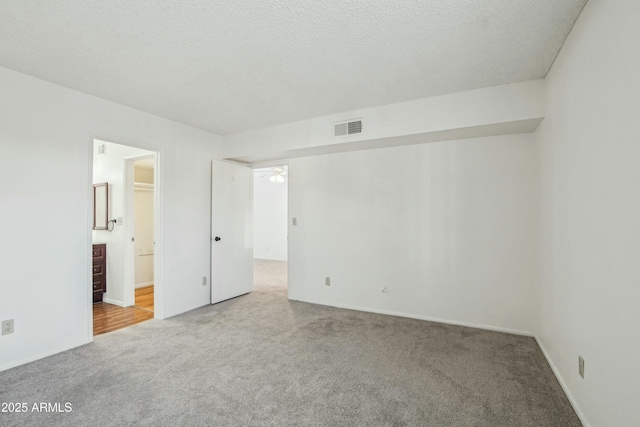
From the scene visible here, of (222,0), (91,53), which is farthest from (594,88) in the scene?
(91,53)

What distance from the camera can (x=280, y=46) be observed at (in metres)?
2.22

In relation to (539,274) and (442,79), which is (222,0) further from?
(539,274)

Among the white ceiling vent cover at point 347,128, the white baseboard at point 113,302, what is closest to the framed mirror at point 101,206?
the white baseboard at point 113,302

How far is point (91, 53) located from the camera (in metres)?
2.31

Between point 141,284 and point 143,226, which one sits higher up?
point 143,226

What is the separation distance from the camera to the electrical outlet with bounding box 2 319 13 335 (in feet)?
8.17

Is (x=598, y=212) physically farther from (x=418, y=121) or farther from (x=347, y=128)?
(x=347, y=128)

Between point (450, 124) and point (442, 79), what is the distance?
0.50 meters

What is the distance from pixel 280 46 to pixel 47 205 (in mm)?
2586

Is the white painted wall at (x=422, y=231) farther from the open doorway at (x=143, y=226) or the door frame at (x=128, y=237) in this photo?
the open doorway at (x=143, y=226)

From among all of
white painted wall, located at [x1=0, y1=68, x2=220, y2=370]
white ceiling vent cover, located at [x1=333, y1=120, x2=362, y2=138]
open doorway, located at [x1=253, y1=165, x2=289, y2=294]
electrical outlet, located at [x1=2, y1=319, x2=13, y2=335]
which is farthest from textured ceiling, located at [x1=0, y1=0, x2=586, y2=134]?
open doorway, located at [x1=253, y1=165, x2=289, y2=294]

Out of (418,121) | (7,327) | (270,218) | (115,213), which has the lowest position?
(7,327)

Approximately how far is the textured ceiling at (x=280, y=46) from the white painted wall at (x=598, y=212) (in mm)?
429

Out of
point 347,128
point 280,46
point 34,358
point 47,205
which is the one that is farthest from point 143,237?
point 280,46
